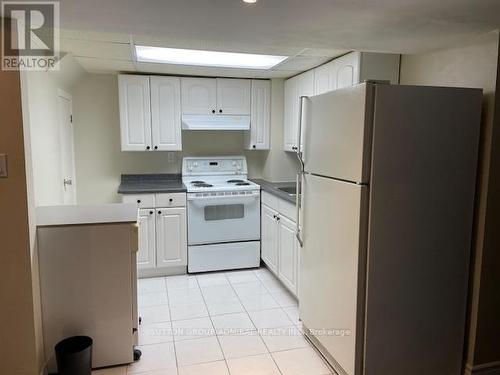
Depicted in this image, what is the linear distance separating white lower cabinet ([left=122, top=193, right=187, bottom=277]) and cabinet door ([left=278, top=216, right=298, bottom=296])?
104 centimetres

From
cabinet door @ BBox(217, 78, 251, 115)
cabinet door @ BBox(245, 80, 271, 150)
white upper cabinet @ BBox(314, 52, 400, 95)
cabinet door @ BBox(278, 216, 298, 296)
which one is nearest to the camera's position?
white upper cabinet @ BBox(314, 52, 400, 95)

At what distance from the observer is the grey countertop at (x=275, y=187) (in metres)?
3.33

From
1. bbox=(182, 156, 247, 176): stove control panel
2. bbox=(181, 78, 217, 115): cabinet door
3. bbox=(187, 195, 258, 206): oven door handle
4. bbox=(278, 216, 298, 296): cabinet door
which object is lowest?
bbox=(278, 216, 298, 296): cabinet door

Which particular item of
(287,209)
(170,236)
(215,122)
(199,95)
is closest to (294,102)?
(215,122)

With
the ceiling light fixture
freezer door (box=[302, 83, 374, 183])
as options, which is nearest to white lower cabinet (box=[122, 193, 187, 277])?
the ceiling light fixture

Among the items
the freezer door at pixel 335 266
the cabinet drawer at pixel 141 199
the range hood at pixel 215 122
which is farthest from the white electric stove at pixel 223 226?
the freezer door at pixel 335 266

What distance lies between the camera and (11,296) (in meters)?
2.01

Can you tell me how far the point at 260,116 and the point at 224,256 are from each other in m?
1.67

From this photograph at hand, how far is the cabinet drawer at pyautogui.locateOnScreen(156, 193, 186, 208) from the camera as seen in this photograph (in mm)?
3770

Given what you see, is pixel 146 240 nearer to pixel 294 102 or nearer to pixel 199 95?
pixel 199 95

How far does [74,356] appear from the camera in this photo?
6.79 ft

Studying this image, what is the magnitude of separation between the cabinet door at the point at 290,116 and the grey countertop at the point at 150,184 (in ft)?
4.24

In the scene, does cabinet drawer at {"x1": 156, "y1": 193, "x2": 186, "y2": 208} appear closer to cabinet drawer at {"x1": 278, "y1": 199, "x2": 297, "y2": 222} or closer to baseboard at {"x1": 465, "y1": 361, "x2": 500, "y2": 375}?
cabinet drawer at {"x1": 278, "y1": 199, "x2": 297, "y2": 222}

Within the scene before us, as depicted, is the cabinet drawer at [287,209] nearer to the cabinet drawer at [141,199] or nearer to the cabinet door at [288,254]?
the cabinet door at [288,254]
